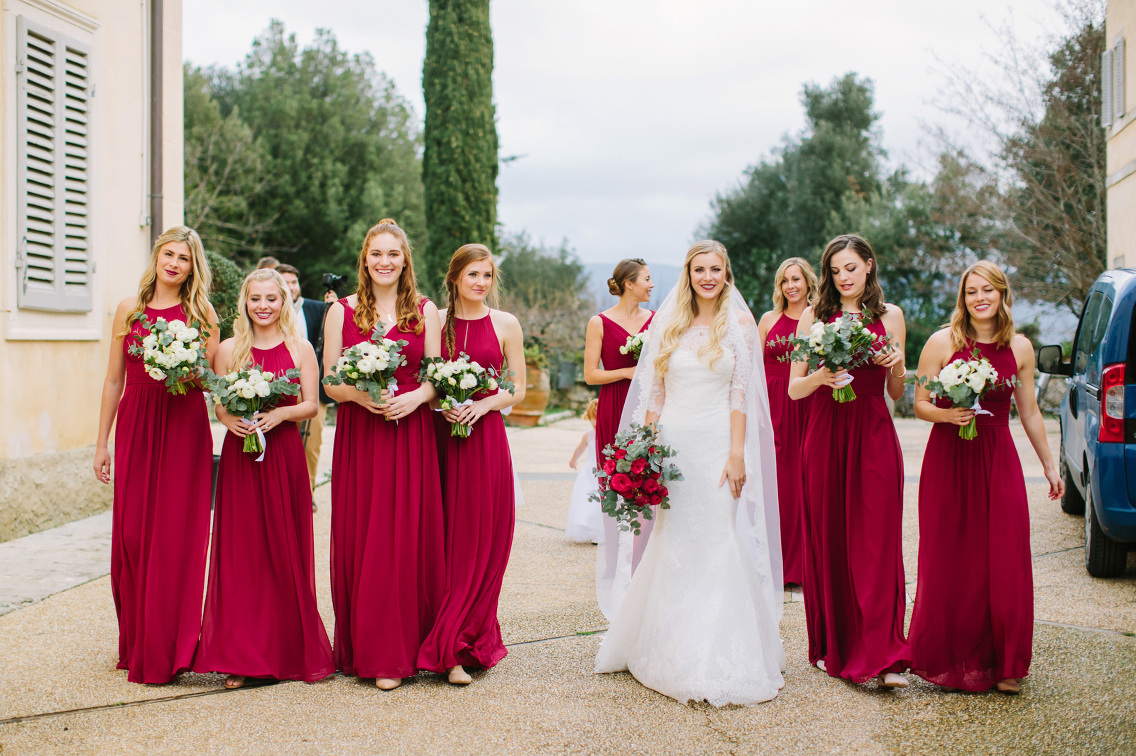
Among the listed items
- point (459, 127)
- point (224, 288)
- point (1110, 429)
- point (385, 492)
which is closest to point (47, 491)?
point (385, 492)

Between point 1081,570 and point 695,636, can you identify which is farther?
point 1081,570

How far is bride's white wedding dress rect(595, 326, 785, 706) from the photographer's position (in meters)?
4.27

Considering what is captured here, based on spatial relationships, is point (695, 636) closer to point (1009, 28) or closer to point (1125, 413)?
point (1125, 413)

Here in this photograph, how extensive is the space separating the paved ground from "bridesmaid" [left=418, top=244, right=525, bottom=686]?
0.59ft

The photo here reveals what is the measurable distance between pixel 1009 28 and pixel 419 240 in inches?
774

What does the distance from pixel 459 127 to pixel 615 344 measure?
49.3 ft

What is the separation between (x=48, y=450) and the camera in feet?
26.3

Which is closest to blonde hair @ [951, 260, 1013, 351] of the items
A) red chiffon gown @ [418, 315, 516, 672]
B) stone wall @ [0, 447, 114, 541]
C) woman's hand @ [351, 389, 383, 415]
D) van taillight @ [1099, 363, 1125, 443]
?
van taillight @ [1099, 363, 1125, 443]

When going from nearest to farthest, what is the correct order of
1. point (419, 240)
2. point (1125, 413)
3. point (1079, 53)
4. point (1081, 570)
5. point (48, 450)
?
1. point (1125, 413)
2. point (1081, 570)
3. point (48, 450)
4. point (1079, 53)
5. point (419, 240)

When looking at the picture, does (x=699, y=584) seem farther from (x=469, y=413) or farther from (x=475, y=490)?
(x=469, y=413)

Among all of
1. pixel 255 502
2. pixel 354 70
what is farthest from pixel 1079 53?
pixel 354 70

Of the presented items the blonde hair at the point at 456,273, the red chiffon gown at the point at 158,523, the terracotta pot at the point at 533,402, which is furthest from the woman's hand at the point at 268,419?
the terracotta pot at the point at 533,402

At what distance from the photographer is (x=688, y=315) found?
4.70 metres

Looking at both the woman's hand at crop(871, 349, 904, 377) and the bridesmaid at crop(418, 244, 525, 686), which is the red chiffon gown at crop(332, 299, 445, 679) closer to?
the bridesmaid at crop(418, 244, 525, 686)
